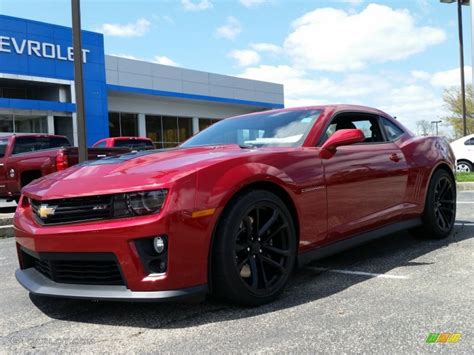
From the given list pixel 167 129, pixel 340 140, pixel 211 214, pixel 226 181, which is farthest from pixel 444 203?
pixel 167 129

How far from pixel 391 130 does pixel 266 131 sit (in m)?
1.56

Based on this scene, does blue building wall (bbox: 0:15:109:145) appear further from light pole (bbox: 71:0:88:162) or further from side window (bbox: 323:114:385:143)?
side window (bbox: 323:114:385:143)

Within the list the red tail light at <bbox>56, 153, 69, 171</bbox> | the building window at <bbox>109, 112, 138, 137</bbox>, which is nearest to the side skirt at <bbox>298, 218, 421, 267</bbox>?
the red tail light at <bbox>56, 153, 69, 171</bbox>

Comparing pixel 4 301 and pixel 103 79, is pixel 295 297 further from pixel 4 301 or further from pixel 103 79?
pixel 103 79

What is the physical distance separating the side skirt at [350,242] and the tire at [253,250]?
0.60 feet

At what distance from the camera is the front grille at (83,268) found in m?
2.80

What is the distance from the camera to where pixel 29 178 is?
9781mm

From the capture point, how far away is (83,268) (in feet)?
9.46

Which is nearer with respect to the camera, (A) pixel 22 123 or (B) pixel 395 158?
(B) pixel 395 158

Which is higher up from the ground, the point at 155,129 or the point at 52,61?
the point at 52,61

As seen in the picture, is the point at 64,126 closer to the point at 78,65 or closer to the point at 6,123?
the point at 6,123

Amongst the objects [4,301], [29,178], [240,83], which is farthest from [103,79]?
[4,301]

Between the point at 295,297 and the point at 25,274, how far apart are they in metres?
1.83

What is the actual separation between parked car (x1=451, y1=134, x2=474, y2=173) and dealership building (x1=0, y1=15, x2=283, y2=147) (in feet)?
63.7
